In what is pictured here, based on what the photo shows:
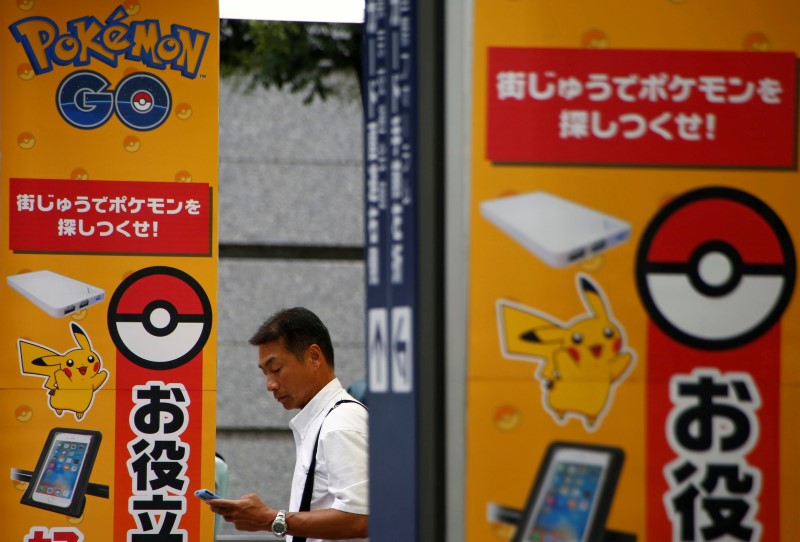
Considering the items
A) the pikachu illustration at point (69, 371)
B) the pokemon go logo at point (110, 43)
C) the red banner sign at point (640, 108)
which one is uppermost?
the pokemon go logo at point (110, 43)

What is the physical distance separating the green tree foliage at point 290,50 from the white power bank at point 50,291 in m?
2.64

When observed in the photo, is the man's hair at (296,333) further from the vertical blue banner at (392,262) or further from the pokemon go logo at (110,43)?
the vertical blue banner at (392,262)

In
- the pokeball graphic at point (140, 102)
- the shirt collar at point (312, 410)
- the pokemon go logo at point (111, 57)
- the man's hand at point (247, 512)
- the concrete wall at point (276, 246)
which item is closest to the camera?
the man's hand at point (247, 512)

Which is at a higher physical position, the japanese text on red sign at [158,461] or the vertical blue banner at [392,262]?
the vertical blue banner at [392,262]

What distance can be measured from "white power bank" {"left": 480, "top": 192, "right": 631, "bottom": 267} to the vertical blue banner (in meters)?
0.19

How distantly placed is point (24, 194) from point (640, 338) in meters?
3.04

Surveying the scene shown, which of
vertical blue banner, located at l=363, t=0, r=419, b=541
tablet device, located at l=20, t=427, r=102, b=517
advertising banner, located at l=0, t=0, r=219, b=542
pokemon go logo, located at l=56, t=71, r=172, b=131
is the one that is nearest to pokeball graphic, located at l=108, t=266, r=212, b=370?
advertising banner, located at l=0, t=0, r=219, b=542

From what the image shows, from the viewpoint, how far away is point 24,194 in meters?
4.82

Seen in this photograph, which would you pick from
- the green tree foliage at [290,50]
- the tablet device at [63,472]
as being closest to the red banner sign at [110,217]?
the tablet device at [63,472]

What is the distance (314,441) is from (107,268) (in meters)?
1.21

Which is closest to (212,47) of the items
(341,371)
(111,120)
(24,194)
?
(111,120)

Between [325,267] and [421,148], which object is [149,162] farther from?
[325,267]

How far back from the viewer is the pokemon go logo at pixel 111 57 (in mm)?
4871

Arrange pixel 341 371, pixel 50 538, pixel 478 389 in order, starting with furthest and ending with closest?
1. pixel 341 371
2. pixel 50 538
3. pixel 478 389
